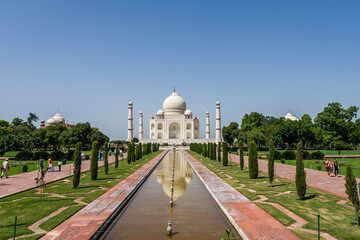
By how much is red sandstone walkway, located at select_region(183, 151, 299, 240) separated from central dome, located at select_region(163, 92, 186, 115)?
50.9 metres

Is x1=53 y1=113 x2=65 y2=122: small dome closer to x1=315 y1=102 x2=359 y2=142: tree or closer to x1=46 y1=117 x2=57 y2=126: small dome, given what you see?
x1=46 y1=117 x2=57 y2=126: small dome

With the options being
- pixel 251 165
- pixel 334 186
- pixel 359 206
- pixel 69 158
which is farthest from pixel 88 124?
pixel 359 206

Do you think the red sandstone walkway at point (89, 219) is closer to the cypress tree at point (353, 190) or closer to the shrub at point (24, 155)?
the cypress tree at point (353, 190)

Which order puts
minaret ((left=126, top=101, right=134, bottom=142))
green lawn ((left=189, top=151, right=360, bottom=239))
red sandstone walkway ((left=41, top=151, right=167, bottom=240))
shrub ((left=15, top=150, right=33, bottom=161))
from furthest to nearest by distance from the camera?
1. minaret ((left=126, top=101, right=134, bottom=142))
2. shrub ((left=15, top=150, right=33, bottom=161))
3. green lawn ((left=189, top=151, right=360, bottom=239))
4. red sandstone walkway ((left=41, top=151, right=167, bottom=240))

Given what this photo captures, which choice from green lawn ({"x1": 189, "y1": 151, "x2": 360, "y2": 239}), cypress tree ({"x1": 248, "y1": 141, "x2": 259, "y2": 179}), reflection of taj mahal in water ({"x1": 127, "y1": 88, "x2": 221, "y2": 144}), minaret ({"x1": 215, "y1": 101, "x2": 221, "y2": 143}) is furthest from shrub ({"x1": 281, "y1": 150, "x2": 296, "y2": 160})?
reflection of taj mahal in water ({"x1": 127, "y1": 88, "x2": 221, "y2": 144})

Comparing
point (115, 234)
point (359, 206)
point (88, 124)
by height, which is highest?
point (88, 124)

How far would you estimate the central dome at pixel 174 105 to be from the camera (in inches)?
2354

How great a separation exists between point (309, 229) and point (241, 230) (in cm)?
141

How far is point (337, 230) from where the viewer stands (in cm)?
530

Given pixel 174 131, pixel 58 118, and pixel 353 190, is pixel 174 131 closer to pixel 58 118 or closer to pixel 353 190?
pixel 58 118

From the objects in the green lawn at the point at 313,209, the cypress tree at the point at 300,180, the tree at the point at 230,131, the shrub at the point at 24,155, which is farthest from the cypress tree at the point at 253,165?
the tree at the point at 230,131

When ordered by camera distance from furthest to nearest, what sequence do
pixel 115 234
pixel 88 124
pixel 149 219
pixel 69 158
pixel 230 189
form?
pixel 88 124 → pixel 69 158 → pixel 230 189 → pixel 149 219 → pixel 115 234

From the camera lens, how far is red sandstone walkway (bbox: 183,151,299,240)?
5.02 m

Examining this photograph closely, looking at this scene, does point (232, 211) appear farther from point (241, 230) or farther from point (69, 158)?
point (69, 158)
